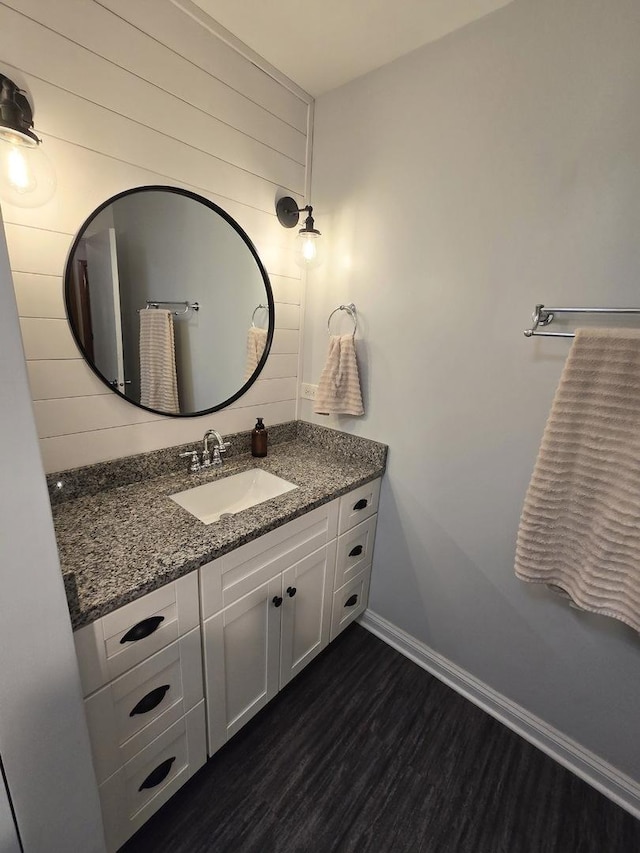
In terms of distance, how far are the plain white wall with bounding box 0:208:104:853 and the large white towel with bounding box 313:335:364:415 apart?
1217 mm

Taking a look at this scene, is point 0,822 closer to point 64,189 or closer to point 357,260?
point 64,189

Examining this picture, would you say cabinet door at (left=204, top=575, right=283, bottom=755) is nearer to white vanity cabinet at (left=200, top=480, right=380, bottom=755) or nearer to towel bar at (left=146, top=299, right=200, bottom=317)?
white vanity cabinet at (left=200, top=480, right=380, bottom=755)

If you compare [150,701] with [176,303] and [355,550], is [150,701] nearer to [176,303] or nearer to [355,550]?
[355,550]

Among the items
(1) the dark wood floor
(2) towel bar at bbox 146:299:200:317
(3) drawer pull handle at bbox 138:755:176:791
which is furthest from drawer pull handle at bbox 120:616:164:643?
(2) towel bar at bbox 146:299:200:317

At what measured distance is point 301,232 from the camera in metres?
1.57

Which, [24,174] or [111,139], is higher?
[111,139]

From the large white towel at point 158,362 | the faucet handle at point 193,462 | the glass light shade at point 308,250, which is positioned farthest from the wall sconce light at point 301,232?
the faucet handle at point 193,462

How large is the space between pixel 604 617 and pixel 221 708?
129cm

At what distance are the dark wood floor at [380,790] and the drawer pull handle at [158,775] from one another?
0.21 metres

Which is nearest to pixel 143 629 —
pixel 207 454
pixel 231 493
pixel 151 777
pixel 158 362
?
pixel 151 777

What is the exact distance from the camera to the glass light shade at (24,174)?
95 centimetres

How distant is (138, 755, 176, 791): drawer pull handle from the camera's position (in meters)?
1.02

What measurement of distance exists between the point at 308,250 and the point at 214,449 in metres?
0.98

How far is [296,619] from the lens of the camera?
142 cm
